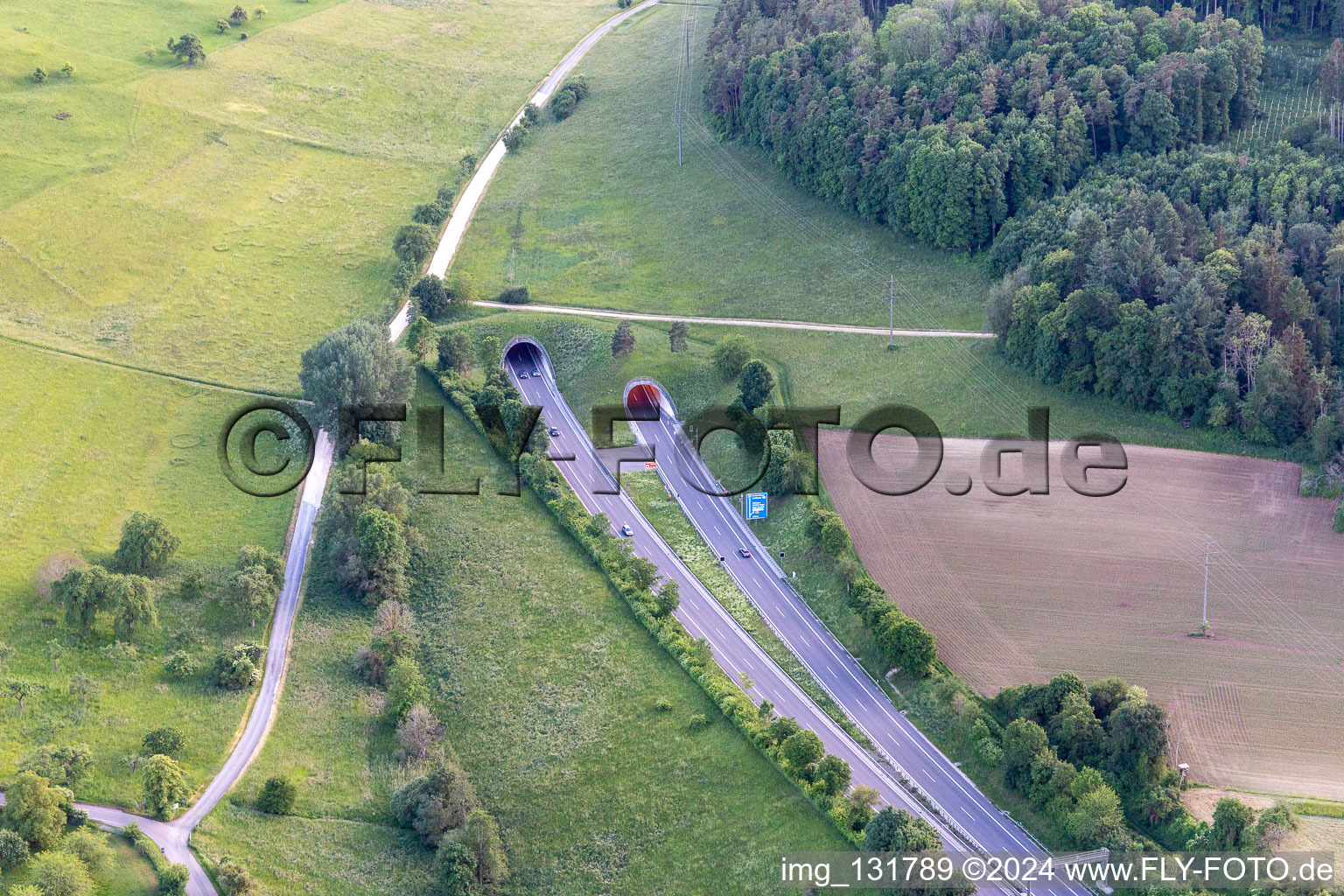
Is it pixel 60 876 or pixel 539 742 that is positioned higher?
pixel 60 876

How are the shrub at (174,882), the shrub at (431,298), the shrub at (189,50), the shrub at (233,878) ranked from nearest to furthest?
the shrub at (174,882), the shrub at (233,878), the shrub at (431,298), the shrub at (189,50)

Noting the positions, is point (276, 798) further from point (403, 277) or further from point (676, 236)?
point (676, 236)

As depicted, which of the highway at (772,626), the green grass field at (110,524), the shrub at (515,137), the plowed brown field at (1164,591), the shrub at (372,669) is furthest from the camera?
the shrub at (515,137)

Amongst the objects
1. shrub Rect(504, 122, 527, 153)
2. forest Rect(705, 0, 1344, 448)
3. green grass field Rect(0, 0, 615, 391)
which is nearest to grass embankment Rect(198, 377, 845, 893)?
green grass field Rect(0, 0, 615, 391)

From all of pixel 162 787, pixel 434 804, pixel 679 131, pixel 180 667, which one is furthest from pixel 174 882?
pixel 679 131

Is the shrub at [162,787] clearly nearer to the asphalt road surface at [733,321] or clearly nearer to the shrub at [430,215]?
the asphalt road surface at [733,321]

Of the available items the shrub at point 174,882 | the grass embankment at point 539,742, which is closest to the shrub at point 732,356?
the grass embankment at point 539,742
